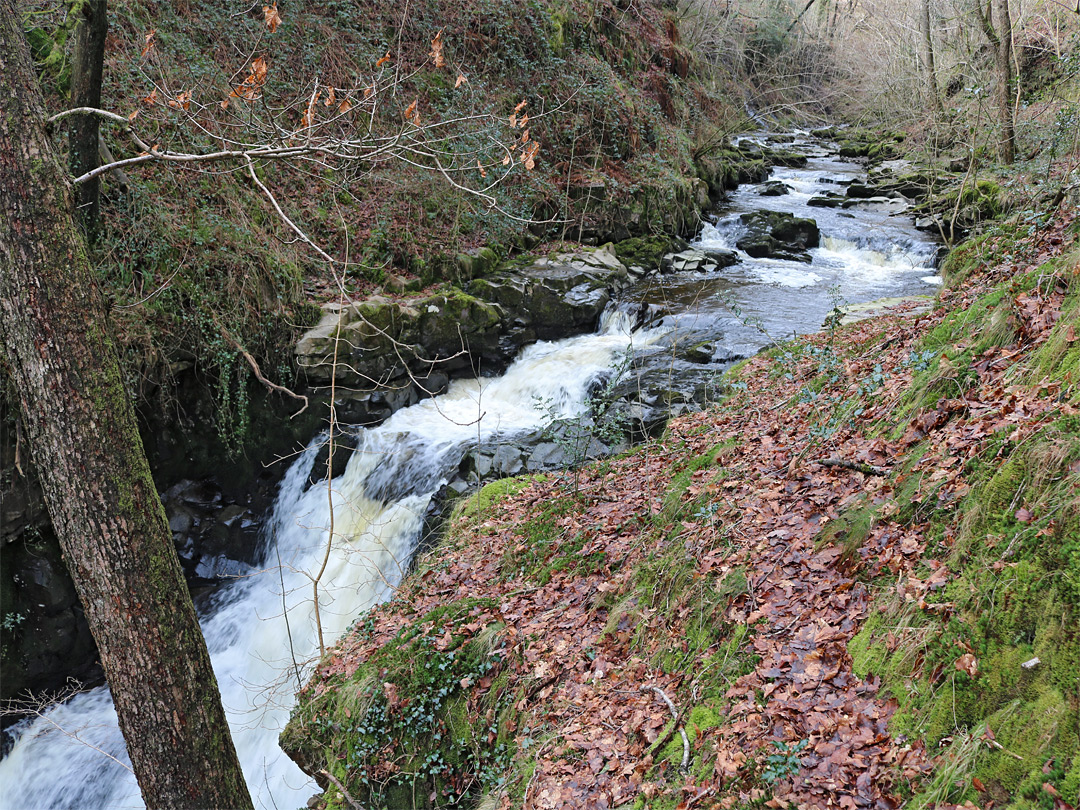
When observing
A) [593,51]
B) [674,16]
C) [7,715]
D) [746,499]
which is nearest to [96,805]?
[7,715]

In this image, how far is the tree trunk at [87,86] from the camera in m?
6.34

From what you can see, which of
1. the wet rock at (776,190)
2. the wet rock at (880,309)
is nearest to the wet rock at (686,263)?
the wet rock at (880,309)

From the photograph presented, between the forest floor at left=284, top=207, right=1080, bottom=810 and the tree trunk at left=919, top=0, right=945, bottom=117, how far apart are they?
9.81 m

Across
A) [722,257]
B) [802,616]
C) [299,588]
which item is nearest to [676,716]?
[802,616]

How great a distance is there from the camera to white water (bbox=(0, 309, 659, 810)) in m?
6.48

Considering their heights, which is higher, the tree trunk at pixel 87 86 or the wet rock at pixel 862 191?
the tree trunk at pixel 87 86

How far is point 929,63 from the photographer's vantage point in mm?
14289

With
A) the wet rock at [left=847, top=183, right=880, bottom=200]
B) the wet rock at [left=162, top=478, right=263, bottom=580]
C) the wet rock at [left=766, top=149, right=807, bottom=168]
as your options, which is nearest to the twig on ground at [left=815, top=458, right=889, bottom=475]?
the wet rock at [left=162, top=478, right=263, bottom=580]

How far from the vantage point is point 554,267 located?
42.7 ft

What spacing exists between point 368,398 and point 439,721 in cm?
622

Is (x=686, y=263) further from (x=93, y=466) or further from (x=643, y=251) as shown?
(x=93, y=466)

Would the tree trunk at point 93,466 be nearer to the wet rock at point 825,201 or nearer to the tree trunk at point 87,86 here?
the tree trunk at point 87,86

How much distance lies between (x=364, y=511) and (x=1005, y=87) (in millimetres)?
12032

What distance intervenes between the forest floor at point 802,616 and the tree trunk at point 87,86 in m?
5.81
